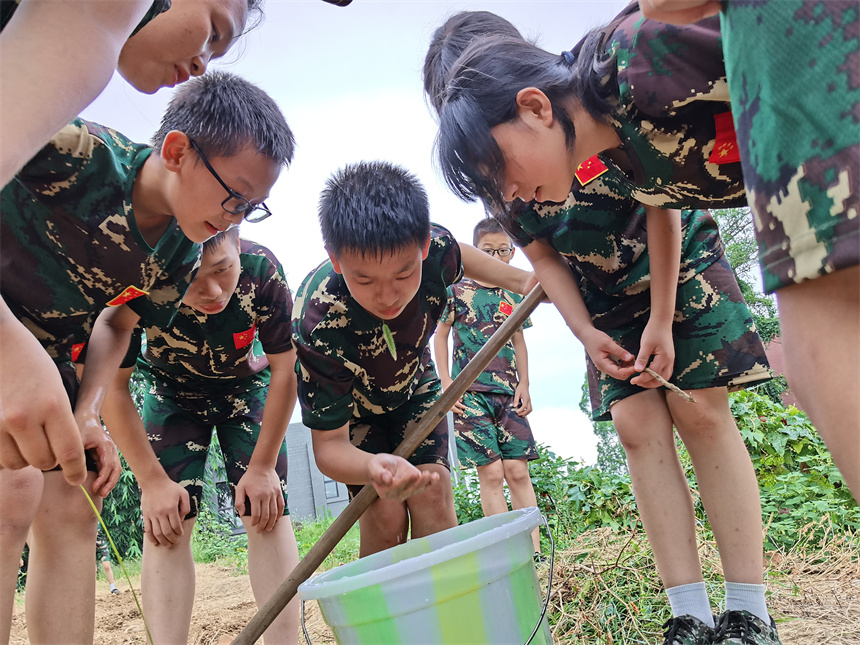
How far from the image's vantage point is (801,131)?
705 mm

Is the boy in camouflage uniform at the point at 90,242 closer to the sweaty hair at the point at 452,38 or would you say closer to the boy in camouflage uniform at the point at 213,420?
the boy in camouflage uniform at the point at 213,420

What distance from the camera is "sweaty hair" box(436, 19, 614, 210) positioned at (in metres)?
1.54

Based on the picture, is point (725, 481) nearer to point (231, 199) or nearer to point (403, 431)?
point (403, 431)

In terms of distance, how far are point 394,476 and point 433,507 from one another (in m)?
0.68

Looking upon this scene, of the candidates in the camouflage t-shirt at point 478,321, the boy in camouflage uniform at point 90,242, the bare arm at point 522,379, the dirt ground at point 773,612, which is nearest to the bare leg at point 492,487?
the bare arm at point 522,379

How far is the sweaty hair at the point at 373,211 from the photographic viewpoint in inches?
75.7

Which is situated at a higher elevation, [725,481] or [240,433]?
[240,433]

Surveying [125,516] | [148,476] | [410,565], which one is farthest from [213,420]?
[125,516]

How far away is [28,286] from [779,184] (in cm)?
173

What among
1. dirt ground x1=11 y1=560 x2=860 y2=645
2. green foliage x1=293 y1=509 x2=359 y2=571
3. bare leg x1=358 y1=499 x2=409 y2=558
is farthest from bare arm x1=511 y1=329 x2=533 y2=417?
bare leg x1=358 y1=499 x2=409 y2=558

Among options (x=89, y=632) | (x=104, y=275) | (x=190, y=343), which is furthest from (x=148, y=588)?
(x=104, y=275)

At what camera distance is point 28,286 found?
1708 mm

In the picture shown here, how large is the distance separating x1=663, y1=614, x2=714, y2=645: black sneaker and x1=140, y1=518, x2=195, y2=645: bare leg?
162cm

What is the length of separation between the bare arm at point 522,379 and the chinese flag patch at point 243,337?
2.05 metres
